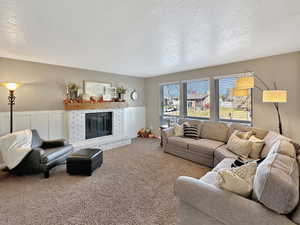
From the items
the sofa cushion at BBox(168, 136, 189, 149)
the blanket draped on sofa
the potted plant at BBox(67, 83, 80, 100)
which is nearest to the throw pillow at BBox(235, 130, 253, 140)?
the sofa cushion at BBox(168, 136, 189, 149)

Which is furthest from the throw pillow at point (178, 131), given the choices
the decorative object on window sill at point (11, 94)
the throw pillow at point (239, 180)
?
the decorative object on window sill at point (11, 94)

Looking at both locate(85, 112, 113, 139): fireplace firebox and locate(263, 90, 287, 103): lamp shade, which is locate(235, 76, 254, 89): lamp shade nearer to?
locate(263, 90, 287, 103): lamp shade

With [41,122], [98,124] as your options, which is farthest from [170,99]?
[41,122]

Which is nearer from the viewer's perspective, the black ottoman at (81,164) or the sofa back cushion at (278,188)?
the sofa back cushion at (278,188)

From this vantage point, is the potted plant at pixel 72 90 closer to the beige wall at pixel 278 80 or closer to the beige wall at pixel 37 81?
the beige wall at pixel 37 81

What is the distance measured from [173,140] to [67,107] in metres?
2.99

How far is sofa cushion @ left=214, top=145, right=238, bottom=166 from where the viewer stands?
276 centimetres

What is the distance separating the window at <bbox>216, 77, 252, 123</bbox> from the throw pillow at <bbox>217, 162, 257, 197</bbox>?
2886mm

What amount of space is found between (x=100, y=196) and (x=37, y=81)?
11.1 ft

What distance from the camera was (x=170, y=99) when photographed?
225 inches

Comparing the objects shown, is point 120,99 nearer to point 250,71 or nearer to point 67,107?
point 67,107

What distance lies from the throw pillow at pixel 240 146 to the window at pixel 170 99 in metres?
2.60

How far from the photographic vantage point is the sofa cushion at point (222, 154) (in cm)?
276

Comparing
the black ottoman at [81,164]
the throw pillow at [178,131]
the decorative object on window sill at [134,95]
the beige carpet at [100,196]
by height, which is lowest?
the beige carpet at [100,196]
